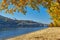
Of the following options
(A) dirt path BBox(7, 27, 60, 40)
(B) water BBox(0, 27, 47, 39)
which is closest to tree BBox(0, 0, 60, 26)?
(A) dirt path BBox(7, 27, 60, 40)

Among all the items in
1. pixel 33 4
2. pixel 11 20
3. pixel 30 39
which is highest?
pixel 33 4

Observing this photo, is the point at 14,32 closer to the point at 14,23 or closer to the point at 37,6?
the point at 14,23

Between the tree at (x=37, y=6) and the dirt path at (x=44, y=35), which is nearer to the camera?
the dirt path at (x=44, y=35)

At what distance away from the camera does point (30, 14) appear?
341cm

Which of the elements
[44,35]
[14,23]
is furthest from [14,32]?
[44,35]

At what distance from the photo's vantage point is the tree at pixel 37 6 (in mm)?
3459

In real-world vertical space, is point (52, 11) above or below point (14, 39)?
above

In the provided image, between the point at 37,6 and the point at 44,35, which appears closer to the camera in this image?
the point at 44,35

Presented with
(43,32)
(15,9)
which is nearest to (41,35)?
(43,32)

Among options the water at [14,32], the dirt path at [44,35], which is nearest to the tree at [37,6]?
the dirt path at [44,35]

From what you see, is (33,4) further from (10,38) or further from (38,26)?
(10,38)

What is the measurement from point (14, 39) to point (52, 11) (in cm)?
81

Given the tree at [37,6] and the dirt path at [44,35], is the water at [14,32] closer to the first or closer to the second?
the dirt path at [44,35]

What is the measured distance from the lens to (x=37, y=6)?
3482 millimetres
